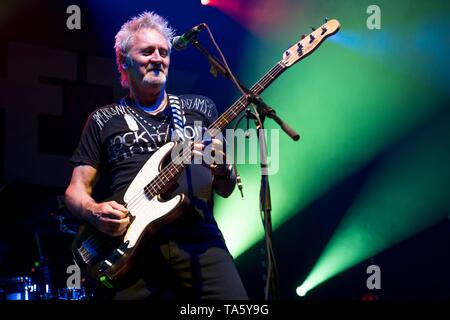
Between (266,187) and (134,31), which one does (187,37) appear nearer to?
(134,31)

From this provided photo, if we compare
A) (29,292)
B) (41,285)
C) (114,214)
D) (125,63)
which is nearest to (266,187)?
(114,214)

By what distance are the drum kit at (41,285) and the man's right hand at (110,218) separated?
2.10m

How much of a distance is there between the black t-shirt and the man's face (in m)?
0.17

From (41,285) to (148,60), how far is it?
9.46 feet

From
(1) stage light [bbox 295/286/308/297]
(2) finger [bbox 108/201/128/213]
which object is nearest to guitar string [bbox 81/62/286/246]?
(2) finger [bbox 108/201/128/213]

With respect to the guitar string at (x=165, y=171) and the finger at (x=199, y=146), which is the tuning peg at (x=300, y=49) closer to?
the guitar string at (x=165, y=171)

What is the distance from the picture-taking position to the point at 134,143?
338 centimetres

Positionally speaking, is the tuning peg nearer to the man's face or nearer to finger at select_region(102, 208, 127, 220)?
the man's face

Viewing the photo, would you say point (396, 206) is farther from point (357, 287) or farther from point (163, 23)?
point (163, 23)

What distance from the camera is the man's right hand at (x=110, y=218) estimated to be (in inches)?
125

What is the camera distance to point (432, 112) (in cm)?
582

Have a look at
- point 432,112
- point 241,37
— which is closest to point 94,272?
point 241,37
